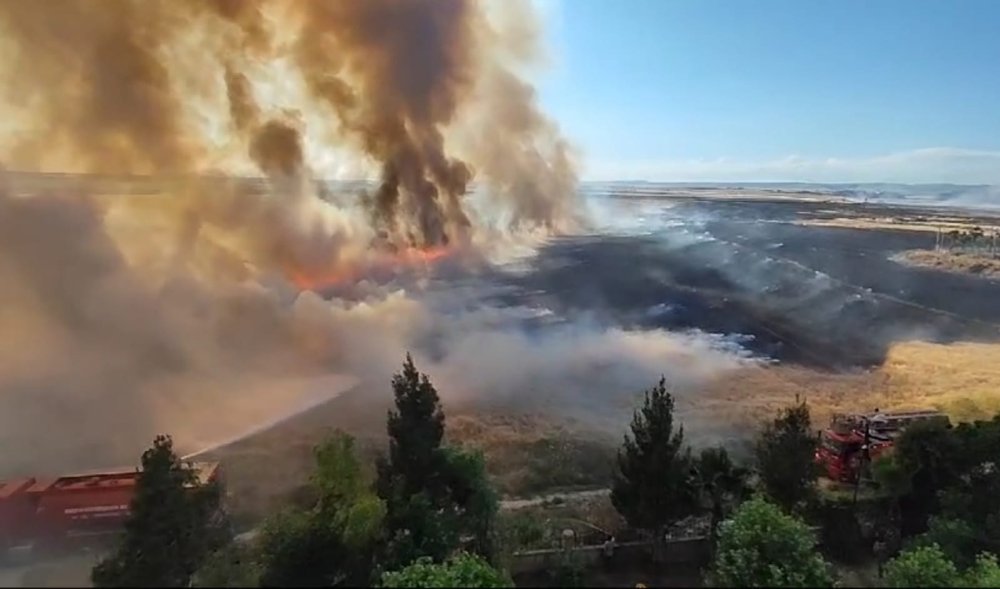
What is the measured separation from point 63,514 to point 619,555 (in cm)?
869

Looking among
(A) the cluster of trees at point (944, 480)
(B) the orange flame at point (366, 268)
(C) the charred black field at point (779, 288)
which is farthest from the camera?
(B) the orange flame at point (366, 268)

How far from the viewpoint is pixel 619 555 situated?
955cm

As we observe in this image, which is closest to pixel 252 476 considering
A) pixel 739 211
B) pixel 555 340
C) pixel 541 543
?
pixel 541 543

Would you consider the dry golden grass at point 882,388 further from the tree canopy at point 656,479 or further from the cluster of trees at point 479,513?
the tree canopy at point 656,479

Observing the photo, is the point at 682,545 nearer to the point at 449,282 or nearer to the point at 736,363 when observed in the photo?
the point at 736,363

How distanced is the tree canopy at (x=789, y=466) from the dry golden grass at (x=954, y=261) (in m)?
14.6

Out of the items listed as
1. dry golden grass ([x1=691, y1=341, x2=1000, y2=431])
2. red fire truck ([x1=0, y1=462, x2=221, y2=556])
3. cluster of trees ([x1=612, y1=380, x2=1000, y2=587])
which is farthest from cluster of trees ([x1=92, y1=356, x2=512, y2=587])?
dry golden grass ([x1=691, y1=341, x2=1000, y2=431])

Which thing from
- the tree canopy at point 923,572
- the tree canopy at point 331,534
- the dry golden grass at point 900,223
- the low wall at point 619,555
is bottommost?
the low wall at point 619,555

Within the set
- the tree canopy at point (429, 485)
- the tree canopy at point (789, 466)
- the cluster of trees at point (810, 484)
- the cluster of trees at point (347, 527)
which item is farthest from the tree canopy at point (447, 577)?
the tree canopy at point (789, 466)

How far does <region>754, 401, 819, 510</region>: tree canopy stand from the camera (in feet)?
33.1

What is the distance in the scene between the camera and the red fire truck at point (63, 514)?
10.1m

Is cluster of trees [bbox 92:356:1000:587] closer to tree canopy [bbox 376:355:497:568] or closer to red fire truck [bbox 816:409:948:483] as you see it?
tree canopy [bbox 376:355:497:568]

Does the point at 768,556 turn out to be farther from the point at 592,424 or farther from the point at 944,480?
the point at 592,424

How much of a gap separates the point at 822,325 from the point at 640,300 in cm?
590
